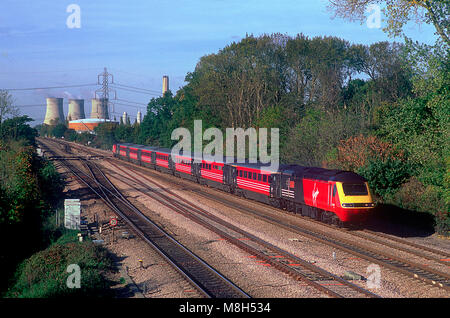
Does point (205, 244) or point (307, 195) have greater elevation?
point (307, 195)

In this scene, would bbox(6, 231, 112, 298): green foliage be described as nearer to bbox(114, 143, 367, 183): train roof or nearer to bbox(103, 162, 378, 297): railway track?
bbox(103, 162, 378, 297): railway track

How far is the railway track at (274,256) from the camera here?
44.2 ft

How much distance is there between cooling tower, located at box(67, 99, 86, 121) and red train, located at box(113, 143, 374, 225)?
159067 mm

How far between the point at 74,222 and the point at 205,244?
25.0 feet

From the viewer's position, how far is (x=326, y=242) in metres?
19.7

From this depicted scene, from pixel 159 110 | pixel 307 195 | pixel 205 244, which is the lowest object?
pixel 205 244

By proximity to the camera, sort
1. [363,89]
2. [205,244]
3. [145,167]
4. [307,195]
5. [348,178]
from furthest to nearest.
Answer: [363,89] < [145,167] < [307,195] < [348,178] < [205,244]

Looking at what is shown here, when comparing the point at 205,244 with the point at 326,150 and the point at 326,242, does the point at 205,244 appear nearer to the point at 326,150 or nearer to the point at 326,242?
the point at 326,242

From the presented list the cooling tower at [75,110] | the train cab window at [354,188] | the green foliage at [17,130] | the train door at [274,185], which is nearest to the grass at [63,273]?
the train cab window at [354,188]

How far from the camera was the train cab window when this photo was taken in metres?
21.6

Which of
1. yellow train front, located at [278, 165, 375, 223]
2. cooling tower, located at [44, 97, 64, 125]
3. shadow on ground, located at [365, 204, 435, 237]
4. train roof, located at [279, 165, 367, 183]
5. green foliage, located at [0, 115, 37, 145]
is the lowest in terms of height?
shadow on ground, located at [365, 204, 435, 237]

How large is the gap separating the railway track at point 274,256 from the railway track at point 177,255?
2.27 metres

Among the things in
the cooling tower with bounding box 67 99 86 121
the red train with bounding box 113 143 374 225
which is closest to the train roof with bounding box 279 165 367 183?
the red train with bounding box 113 143 374 225
